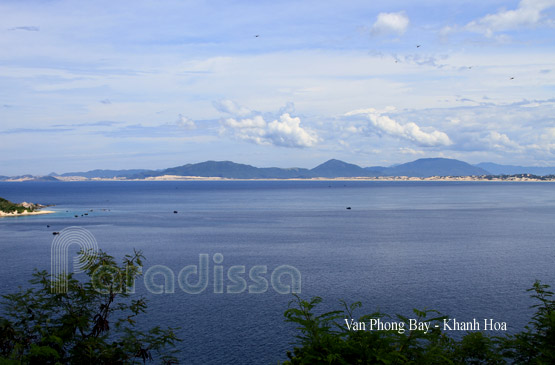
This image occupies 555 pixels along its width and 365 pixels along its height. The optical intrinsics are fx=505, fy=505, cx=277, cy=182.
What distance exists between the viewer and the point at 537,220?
406 ft

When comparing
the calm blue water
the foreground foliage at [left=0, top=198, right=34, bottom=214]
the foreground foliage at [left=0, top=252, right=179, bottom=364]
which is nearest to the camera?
the foreground foliage at [left=0, top=252, right=179, bottom=364]

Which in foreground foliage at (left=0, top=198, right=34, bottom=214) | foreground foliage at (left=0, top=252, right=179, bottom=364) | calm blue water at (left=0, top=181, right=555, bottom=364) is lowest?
calm blue water at (left=0, top=181, right=555, bottom=364)

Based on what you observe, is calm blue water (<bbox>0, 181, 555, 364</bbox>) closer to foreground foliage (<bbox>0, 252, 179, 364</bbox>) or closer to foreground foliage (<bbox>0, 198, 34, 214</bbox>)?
foreground foliage (<bbox>0, 198, 34, 214</bbox>)

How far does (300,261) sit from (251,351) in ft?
113

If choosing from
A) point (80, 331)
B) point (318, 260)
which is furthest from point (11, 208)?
point (80, 331)

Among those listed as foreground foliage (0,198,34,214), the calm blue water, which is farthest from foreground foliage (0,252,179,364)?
foreground foliage (0,198,34,214)

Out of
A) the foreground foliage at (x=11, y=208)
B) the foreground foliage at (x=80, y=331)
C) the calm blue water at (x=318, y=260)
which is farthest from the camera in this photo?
the foreground foliage at (x=11, y=208)

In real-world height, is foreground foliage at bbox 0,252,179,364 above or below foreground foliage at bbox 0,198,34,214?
above

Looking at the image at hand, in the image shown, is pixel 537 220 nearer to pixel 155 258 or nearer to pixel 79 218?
pixel 155 258

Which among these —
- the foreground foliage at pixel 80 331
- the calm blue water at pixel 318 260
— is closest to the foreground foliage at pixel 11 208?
the calm blue water at pixel 318 260

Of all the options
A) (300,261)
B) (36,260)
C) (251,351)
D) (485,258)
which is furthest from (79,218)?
(251,351)

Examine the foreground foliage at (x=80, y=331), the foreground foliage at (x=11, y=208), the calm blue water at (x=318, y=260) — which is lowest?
the calm blue water at (x=318, y=260)

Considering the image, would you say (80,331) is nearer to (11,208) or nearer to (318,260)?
(318,260)

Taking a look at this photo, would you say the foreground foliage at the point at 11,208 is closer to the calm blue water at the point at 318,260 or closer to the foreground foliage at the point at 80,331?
the calm blue water at the point at 318,260
